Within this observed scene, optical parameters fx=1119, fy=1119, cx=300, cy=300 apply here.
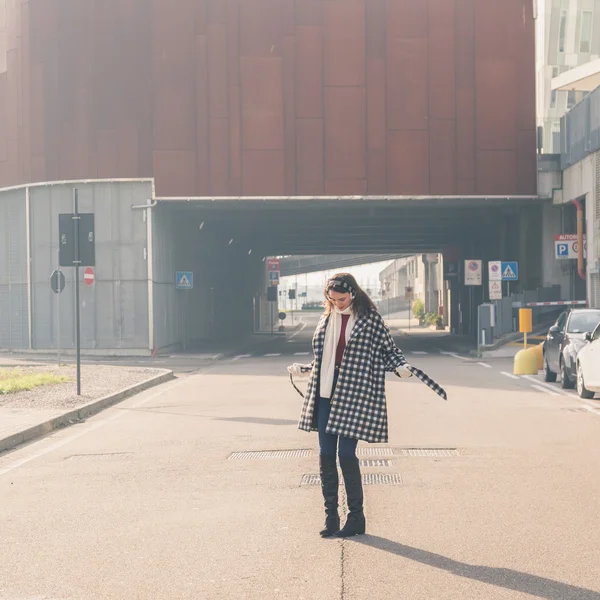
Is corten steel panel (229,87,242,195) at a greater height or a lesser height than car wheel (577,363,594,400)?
greater

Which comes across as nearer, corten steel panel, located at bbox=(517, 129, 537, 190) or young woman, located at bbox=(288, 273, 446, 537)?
young woman, located at bbox=(288, 273, 446, 537)

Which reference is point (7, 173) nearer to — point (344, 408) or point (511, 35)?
point (511, 35)

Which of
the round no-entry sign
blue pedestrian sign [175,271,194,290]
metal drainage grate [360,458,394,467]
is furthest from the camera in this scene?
blue pedestrian sign [175,271,194,290]

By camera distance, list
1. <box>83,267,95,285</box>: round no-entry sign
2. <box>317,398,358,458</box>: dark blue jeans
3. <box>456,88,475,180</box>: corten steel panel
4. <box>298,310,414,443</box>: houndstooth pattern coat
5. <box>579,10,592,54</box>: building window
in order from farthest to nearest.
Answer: <box>579,10,592,54</box>: building window < <box>456,88,475,180</box>: corten steel panel < <box>83,267,95,285</box>: round no-entry sign < <box>317,398,358,458</box>: dark blue jeans < <box>298,310,414,443</box>: houndstooth pattern coat

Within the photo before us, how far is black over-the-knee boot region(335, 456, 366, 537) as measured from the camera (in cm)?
702

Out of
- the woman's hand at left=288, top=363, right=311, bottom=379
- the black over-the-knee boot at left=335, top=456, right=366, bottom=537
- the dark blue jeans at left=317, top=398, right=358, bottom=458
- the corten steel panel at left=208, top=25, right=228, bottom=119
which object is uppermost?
the corten steel panel at left=208, top=25, right=228, bottom=119

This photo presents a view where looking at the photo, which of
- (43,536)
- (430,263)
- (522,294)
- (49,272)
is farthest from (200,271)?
(430,263)

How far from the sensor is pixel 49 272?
1411 inches

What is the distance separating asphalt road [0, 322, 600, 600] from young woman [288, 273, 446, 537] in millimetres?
344

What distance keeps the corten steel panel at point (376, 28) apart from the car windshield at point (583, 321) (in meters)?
17.2

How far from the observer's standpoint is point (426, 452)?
10945 mm

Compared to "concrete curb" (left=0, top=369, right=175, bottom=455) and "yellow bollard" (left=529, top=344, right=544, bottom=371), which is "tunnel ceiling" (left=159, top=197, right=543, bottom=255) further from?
"concrete curb" (left=0, top=369, right=175, bottom=455)

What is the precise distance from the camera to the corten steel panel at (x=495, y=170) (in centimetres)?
3491

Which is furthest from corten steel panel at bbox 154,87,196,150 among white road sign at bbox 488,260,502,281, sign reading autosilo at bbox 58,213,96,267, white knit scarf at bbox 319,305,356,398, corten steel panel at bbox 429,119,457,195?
white knit scarf at bbox 319,305,356,398
